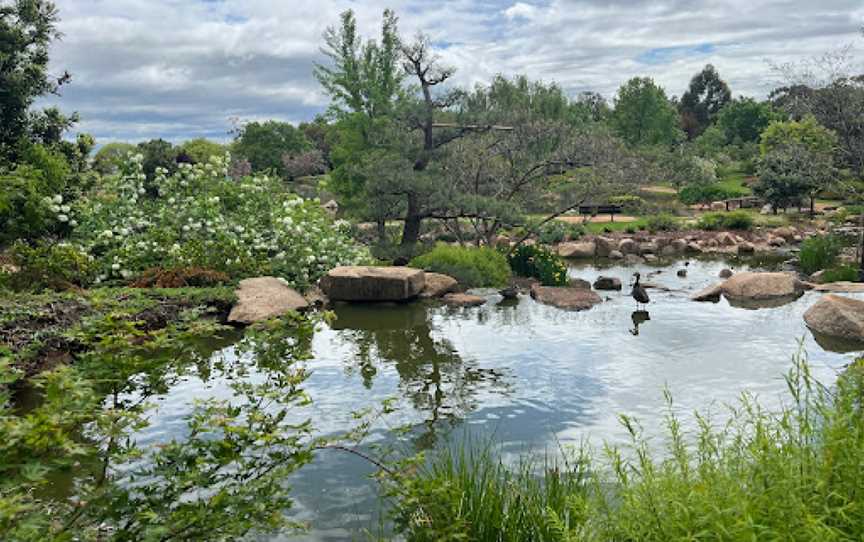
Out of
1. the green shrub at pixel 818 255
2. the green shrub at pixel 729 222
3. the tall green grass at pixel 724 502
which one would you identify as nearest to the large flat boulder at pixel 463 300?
the green shrub at pixel 818 255

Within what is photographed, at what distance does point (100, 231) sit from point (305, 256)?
15.1 ft

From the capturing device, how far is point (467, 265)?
17859 mm

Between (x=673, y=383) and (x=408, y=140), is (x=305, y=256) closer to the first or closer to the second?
(x=408, y=140)

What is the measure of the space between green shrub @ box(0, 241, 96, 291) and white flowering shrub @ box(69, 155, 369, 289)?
0.48 meters

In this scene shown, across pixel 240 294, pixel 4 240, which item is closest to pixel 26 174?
pixel 4 240

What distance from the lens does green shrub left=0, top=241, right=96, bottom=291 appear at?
1266 centimetres

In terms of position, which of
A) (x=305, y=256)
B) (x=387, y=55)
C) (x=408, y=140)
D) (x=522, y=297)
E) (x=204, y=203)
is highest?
(x=387, y=55)

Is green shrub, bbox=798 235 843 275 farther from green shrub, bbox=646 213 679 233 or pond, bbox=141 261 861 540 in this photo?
green shrub, bbox=646 213 679 233

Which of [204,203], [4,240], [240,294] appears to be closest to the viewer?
[240,294]

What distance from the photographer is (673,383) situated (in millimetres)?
9250

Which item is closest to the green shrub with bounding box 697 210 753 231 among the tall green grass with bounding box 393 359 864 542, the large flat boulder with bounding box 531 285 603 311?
the large flat boulder with bounding box 531 285 603 311

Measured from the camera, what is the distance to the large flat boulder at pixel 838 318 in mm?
11898

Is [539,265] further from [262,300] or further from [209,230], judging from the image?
[209,230]

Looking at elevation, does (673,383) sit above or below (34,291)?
below
